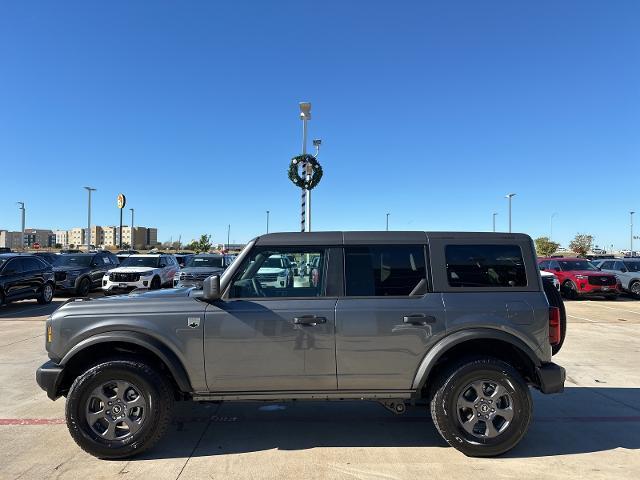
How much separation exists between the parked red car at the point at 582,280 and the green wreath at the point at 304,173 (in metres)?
10.5

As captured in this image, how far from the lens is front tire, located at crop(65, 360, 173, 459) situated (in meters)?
Answer: 4.05

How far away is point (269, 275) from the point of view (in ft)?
14.4

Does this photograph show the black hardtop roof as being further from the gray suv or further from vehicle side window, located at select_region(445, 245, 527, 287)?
the gray suv

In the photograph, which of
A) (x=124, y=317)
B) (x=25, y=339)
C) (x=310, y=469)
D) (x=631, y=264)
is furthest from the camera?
(x=631, y=264)

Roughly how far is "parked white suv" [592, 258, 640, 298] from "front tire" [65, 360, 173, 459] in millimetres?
21434

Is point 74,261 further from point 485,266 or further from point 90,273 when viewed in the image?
point 485,266

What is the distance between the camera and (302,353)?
412 centimetres

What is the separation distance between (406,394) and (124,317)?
2419mm

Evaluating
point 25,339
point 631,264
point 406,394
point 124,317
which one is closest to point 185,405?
point 124,317

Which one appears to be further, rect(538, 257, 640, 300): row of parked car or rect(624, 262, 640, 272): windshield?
rect(624, 262, 640, 272): windshield

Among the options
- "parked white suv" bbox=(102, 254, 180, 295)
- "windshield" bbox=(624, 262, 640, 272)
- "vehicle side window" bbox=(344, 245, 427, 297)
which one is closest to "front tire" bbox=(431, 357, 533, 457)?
"vehicle side window" bbox=(344, 245, 427, 297)

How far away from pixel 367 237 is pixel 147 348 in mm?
2061

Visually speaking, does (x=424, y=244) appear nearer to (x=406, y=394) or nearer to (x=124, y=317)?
(x=406, y=394)

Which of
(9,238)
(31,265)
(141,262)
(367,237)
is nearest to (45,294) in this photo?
(31,265)
